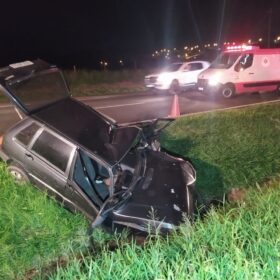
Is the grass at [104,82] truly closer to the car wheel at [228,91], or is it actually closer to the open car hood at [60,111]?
the car wheel at [228,91]

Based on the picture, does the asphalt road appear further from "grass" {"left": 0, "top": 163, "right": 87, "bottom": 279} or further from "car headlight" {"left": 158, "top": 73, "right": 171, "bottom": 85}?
"grass" {"left": 0, "top": 163, "right": 87, "bottom": 279}

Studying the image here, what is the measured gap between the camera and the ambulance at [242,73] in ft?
48.7

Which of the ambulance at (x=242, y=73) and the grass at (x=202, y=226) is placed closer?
the grass at (x=202, y=226)

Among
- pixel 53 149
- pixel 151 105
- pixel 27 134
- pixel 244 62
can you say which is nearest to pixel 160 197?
pixel 53 149

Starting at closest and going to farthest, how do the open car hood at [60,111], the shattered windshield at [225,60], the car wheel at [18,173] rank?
the open car hood at [60,111] < the car wheel at [18,173] < the shattered windshield at [225,60]

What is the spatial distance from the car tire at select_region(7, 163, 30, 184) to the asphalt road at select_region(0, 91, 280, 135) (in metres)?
5.28

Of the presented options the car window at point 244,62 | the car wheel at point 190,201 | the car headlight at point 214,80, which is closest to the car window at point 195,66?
the car headlight at point 214,80

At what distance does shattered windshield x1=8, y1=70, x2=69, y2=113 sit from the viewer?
511 centimetres

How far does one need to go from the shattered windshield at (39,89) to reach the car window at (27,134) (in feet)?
0.81

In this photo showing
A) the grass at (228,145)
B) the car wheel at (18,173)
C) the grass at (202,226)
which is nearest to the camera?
the grass at (202,226)

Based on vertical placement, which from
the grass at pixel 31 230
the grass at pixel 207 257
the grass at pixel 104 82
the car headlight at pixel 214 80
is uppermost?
the grass at pixel 207 257

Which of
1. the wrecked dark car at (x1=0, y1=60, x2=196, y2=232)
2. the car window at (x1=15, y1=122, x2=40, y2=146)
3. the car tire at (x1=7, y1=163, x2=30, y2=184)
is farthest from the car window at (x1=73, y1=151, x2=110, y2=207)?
the car tire at (x1=7, y1=163, x2=30, y2=184)

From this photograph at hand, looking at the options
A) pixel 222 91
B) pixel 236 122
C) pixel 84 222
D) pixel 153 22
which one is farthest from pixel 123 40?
pixel 84 222

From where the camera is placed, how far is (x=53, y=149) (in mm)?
5191
